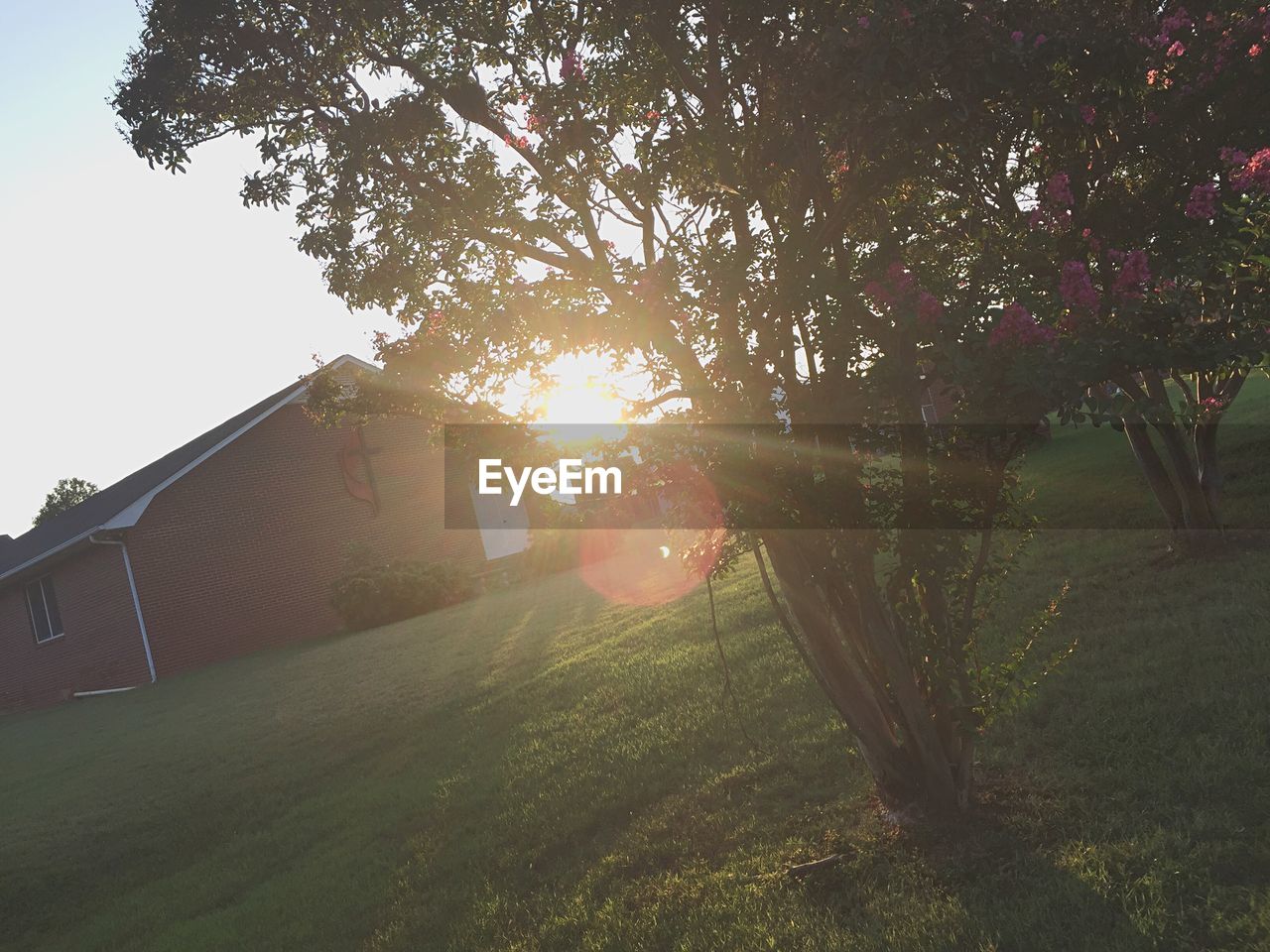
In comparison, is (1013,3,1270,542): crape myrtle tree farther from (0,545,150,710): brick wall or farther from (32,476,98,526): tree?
(32,476,98,526): tree

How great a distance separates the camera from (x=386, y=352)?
5.82 metres

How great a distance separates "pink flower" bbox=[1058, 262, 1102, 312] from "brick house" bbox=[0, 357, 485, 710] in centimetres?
1967

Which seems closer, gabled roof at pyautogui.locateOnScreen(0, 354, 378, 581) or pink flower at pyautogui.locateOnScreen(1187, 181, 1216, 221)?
pink flower at pyautogui.locateOnScreen(1187, 181, 1216, 221)

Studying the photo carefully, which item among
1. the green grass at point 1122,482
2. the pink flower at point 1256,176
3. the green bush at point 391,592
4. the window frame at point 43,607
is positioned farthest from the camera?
the window frame at point 43,607

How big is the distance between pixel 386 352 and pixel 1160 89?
5155 mm

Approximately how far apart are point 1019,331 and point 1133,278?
1.65 feet

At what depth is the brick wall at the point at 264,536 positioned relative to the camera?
2177 cm

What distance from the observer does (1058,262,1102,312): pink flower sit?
153 inches

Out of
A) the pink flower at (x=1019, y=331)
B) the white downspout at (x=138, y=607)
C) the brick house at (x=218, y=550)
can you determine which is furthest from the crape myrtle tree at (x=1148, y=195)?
the white downspout at (x=138, y=607)

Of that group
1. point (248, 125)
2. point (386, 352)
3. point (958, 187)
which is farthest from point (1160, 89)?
point (248, 125)

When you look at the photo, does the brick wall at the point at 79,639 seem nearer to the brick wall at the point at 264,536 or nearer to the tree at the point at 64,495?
the brick wall at the point at 264,536

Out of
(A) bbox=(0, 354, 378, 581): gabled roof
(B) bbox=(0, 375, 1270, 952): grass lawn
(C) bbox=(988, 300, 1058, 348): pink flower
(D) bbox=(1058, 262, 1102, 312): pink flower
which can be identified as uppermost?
(A) bbox=(0, 354, 378, 581): gabled roof

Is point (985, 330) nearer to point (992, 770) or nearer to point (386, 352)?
point (992, 770)

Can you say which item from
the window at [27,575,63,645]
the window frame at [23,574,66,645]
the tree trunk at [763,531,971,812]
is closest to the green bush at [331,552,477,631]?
the window frame at [23,574,66,645]
